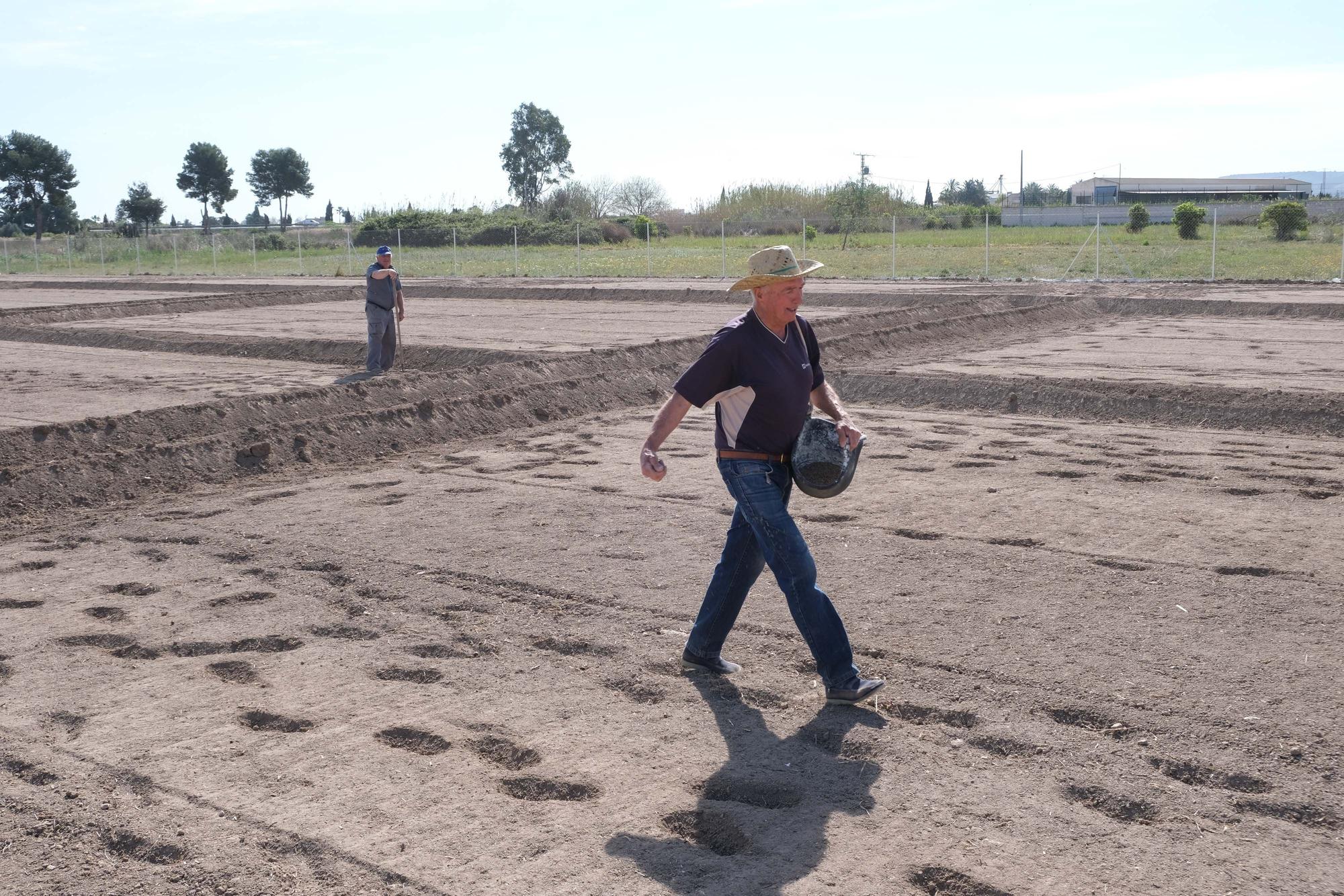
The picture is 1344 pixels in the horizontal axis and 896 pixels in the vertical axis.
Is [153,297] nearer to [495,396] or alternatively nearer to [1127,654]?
[495,396]

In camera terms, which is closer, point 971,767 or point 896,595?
point 971,767

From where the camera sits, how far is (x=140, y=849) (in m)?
4.06

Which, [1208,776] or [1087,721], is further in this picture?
[1087,721]

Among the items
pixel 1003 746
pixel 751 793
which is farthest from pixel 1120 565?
pixel 751 793

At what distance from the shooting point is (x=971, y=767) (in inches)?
180

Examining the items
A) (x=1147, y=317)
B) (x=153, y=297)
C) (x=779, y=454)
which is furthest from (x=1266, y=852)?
(x=153, y=297)

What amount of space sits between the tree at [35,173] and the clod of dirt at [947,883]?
83.9 metres

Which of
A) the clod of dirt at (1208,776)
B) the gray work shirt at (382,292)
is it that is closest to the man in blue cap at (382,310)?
the gray work shirt at (382,292)

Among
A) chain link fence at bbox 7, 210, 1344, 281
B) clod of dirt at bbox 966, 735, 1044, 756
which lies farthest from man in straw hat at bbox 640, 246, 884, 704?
chain link fence at bbox 7, 210, 1344, 281

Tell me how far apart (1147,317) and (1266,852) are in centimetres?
1985

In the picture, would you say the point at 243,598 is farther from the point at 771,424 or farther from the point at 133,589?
the point at 771,424

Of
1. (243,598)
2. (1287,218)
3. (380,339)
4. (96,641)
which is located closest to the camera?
(96,641)

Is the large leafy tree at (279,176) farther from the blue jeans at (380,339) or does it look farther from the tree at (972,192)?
the blue jeans at (380,339)

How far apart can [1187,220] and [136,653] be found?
46.8m
